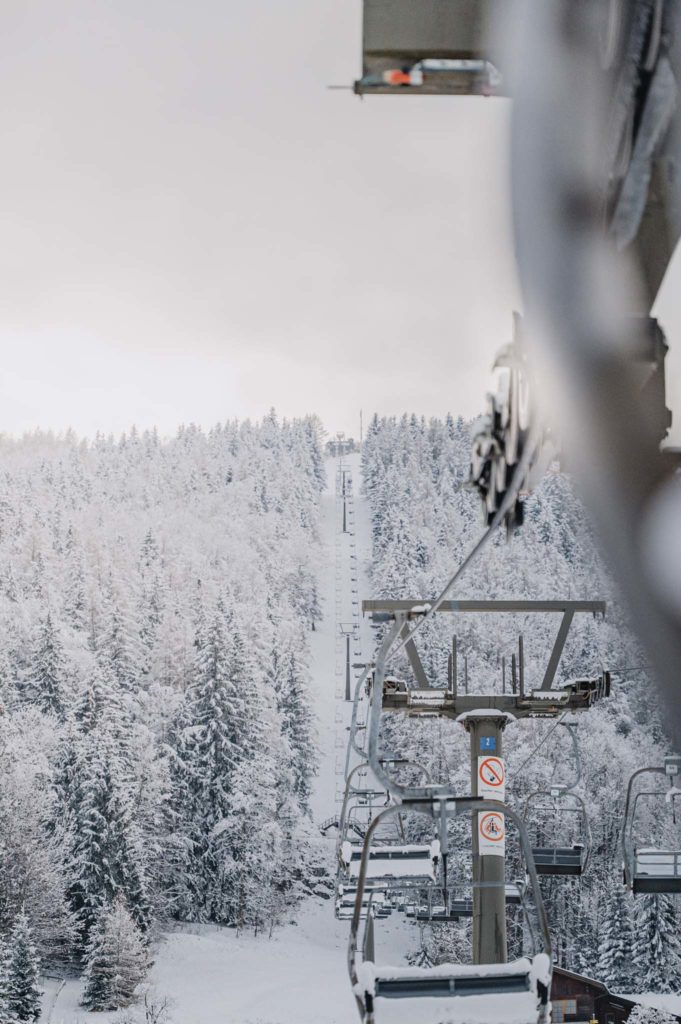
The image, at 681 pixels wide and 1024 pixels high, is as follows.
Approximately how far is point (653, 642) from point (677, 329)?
19.5 inches

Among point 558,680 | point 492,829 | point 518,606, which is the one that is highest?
point 518,606

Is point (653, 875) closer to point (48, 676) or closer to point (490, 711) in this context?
point (490, 711)

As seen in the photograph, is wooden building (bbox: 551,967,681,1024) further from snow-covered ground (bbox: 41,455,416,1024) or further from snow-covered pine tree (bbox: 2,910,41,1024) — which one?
snow-covered pine tree (bbox: 2,910,41,1024)

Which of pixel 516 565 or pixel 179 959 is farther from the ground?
pixel 516 565

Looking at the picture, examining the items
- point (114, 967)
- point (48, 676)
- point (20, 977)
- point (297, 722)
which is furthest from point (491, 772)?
point (297, 722)

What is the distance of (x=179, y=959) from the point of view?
36.7 meters

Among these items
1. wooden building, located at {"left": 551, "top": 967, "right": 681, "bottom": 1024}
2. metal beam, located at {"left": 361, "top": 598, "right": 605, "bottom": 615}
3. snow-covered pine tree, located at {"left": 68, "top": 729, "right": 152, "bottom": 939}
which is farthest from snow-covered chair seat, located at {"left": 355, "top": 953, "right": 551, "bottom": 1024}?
snow-covered pine tree, located at {"left": 68, "top": 729, "right": 152, "bottom": 939}

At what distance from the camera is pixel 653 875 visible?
11.5 meters

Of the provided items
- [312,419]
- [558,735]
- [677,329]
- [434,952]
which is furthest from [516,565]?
[677,329]

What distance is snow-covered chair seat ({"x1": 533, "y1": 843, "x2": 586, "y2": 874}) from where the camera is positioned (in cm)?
1438

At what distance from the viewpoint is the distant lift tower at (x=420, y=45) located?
364 cm

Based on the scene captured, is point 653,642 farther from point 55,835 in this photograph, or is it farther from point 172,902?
point 172,902

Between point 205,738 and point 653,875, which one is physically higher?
point 653,875

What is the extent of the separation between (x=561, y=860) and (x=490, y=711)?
12.3 ft
